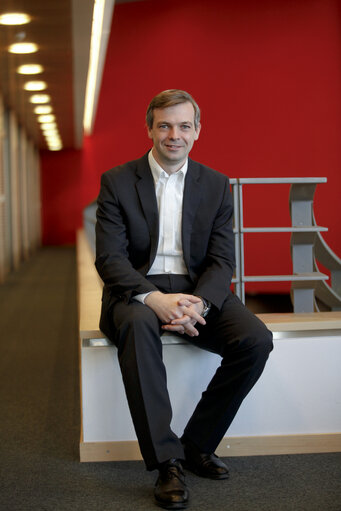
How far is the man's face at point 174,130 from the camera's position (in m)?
2.49

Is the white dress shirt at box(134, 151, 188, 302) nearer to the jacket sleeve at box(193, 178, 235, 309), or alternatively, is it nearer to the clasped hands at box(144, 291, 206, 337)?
the jacket sleeve at box(193, 178, 235, 309)

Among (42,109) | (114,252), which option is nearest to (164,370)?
(114,252)

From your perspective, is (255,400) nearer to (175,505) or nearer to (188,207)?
(175,505)

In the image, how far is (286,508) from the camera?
2.06 metres

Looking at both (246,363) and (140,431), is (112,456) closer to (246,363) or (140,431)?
(140,431)

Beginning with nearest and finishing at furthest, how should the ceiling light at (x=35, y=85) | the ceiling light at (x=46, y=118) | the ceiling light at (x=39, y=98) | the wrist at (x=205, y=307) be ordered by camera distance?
the wrist at (x=205, y=307) → the ceiling light at (x=35, y=85) → the ceiling light at (x=39, y=98) → the ceiling light at (x=46, y=118)

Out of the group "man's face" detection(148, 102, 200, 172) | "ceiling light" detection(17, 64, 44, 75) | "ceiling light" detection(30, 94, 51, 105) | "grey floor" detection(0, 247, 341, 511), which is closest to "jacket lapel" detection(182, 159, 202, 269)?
"man's face" detection(148, 102, 200, 172)

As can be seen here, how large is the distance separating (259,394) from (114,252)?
2.57ft

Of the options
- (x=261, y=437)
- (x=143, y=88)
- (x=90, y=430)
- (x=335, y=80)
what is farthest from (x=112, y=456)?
(x=143, y=88)

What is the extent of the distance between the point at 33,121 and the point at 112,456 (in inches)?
466

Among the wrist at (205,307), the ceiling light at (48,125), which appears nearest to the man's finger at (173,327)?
the wrist at (205,307)

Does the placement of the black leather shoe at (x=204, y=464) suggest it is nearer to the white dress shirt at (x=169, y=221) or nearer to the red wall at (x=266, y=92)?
the white dress shirt at (x=169, y=221)

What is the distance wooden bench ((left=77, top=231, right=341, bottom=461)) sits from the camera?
2.51m

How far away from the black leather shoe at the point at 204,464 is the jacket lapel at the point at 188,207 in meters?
0.68
